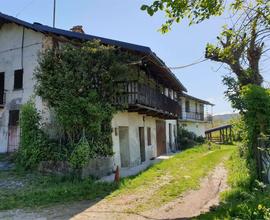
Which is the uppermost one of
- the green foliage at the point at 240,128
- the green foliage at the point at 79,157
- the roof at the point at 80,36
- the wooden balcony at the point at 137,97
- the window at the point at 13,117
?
the roof at the point at 80,36

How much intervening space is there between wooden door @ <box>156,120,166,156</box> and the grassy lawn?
1045 cm

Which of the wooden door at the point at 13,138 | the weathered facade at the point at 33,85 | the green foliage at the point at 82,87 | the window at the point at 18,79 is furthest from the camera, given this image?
the window at the point at 18,79

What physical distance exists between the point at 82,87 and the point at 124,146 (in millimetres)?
5143

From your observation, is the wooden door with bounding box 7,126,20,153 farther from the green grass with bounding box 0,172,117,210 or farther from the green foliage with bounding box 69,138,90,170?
the green foliage with bounding box 69,138,90,170

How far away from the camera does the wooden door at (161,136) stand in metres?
24.0

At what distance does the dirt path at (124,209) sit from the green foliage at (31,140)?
15.6 ft

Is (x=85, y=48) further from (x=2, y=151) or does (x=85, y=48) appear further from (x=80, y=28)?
(x=2, y=151)

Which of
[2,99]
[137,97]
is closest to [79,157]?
[137,97]

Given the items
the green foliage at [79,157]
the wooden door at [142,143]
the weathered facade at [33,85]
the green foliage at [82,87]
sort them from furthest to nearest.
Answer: the wooden door at [142,143], the weathered facade at [33,85], the green foliage at [82,87], the green foliage at [79,157]

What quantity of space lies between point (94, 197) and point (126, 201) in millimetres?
1230

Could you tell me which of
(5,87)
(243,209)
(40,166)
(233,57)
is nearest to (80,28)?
(5,87)

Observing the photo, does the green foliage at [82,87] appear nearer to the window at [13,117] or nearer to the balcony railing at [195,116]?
the window at [13,117]

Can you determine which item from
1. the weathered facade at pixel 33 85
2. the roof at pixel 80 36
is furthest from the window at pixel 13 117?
the roof at pixel 80 36

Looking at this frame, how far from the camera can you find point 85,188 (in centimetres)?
1041
